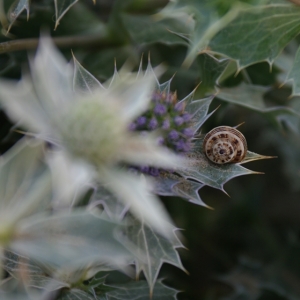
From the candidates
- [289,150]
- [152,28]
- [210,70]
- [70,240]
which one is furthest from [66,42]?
[289,150]

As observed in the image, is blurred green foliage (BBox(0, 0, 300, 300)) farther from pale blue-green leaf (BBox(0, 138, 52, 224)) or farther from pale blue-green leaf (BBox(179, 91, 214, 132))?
pale blue-green leaf (BBox(0, 138, 52, 224))

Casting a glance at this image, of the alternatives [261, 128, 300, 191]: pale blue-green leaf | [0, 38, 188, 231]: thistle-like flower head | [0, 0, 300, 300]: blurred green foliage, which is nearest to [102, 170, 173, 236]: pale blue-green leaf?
[0, 38, 188, 231]: thistle-like flower head

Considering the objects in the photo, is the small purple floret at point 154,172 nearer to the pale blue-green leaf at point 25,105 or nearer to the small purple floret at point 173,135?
the small purple floret at point 173,135

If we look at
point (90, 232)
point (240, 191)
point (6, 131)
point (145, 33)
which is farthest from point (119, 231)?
point (240, 191)

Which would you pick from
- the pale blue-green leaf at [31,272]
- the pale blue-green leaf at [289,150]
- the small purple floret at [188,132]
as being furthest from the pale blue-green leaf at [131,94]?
the pale blue-green leaf at [289,150]

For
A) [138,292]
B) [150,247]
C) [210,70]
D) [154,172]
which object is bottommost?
[138,292]

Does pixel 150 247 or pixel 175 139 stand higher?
pixel 175 139

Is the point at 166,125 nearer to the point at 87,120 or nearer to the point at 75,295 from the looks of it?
the point at 87,120
